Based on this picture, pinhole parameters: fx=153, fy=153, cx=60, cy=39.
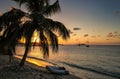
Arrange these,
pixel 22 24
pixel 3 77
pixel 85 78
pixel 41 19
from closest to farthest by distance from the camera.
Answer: pixel 3 77
pixel 41 19
pixel 22 24
pixel 85 78

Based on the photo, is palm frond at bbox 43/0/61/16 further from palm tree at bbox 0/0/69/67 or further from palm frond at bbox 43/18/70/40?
palm frond at bbox 43/18/70/40

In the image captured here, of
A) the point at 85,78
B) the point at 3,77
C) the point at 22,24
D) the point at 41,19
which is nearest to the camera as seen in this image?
the point at 3,77

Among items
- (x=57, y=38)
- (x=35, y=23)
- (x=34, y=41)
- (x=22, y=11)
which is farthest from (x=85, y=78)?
(x=22, y=11)

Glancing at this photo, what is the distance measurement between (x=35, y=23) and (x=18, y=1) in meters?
2.60

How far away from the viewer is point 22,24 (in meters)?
13.1

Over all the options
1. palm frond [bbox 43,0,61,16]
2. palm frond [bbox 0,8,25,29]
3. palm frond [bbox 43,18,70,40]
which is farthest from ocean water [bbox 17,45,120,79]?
palm frond [bbox 0,8,25,29]

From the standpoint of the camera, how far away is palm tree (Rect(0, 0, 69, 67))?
12511mm

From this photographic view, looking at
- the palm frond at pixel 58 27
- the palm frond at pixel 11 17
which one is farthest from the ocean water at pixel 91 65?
the palm frond at pixel 11 17

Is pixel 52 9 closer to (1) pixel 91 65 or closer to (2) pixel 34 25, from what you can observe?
(2) pixel 34 25

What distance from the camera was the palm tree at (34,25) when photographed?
12511mm

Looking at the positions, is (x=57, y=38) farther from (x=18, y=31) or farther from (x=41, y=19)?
(x=18, y=31)

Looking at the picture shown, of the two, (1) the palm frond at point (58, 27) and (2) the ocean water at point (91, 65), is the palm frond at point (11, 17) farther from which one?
(2) the ocean water at point (91, 65)

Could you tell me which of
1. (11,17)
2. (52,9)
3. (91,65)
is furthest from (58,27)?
(91,65)

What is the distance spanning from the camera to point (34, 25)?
12.9 metres
